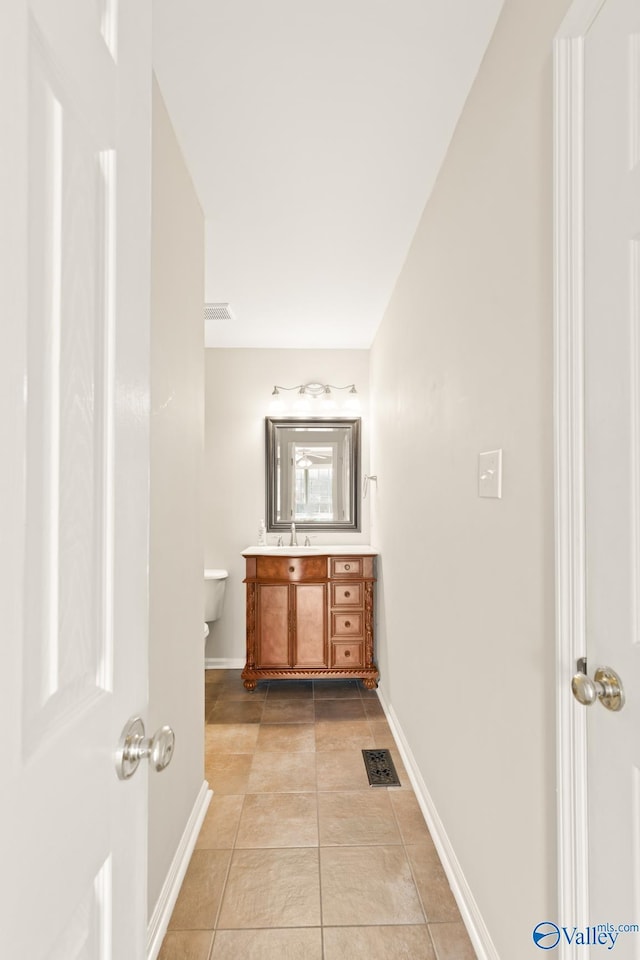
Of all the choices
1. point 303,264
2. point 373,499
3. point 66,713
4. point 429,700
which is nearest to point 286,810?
point 429,700

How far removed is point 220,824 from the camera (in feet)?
6.98

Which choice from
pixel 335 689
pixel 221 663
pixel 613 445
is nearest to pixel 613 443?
pixel 613 445

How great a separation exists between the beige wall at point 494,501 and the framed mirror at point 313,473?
191 centimetres

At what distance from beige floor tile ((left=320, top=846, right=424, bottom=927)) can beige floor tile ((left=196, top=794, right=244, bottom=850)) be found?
36 cm

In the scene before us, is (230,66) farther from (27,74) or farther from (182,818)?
(182,818)

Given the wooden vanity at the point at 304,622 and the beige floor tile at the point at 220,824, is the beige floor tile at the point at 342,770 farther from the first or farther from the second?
the wooden vanity at the point at 304,622

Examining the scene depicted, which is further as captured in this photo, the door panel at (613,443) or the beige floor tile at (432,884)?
the beige floor tile at (432,884)

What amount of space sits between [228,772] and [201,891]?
30.4 inches

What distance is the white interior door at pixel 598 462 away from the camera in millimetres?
865

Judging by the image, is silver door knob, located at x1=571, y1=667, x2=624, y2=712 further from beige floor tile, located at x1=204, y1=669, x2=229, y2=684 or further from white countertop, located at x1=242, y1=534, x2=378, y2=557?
beige floor tile, located at x1=204, y1=669, x2=229, y2=684

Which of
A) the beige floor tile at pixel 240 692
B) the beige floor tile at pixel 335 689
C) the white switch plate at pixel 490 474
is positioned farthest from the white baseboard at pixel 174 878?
the white switch plate at pixel 490 474

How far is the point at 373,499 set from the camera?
4.08 metres

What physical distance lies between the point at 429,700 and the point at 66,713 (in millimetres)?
1874

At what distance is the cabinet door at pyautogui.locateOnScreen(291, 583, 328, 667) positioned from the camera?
367 cm
